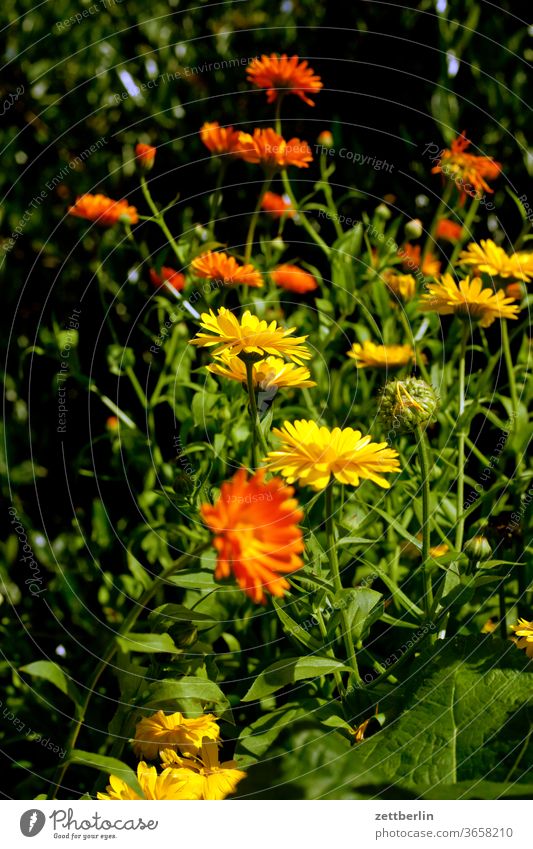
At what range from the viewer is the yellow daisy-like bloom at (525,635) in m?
0.84

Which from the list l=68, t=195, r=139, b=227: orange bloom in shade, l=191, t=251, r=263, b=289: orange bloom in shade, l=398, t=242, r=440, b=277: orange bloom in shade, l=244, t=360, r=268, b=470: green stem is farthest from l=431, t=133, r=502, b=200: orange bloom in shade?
l=244, t=360, r=268, b=470: green stem

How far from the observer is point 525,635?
87cm

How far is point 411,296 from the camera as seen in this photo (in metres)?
1.25

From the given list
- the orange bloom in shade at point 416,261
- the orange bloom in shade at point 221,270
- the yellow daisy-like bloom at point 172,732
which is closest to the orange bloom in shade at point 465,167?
the orange bloom in shade at point 416,261

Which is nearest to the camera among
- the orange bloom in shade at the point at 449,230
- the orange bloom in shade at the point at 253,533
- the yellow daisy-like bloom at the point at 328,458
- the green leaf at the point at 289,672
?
the orange bloom in shade at the point at 253,533

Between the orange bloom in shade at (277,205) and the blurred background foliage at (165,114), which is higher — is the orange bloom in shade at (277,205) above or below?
below

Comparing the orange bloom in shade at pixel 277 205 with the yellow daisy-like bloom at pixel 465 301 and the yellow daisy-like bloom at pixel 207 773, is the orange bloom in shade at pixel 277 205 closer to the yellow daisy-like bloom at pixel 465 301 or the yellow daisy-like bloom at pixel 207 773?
the yellow daisy-like bloom at pixel 465 301

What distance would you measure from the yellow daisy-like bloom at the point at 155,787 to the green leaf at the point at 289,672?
0.11m

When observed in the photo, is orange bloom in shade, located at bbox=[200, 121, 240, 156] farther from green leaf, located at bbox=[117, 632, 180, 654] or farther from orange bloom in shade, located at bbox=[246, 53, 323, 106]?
green leaf, located at bbox=[117, 632, 180, 654]

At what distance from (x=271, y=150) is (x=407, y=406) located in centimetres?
45

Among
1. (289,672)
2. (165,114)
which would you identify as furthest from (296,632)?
(165,114)

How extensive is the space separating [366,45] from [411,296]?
92 centimetres

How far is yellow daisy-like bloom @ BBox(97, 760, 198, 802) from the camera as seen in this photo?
82cm

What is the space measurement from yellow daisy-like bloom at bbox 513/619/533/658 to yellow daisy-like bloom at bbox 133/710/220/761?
1.09 feet
